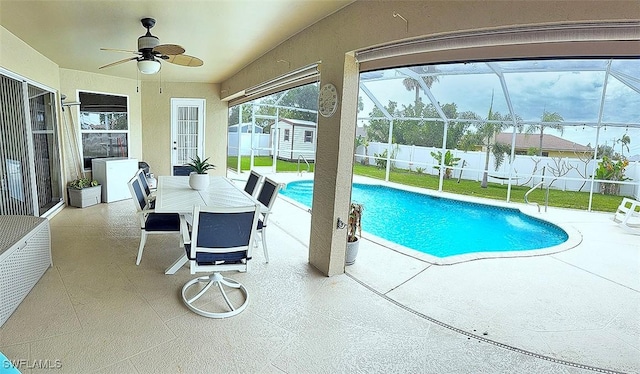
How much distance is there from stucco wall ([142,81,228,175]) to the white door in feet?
0.31

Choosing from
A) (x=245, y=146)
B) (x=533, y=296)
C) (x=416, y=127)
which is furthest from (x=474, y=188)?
(x=533, y=296)

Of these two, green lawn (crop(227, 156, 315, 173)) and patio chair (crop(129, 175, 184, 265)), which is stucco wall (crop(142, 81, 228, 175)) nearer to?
green lawn (crop(227, 156, 315, 173))

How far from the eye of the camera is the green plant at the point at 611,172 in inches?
304

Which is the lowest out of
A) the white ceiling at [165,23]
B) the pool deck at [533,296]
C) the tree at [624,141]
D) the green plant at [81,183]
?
the pool deck at [533,296]

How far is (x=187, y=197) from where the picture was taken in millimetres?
Result: 3574

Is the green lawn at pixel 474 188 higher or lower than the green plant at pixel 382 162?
lower

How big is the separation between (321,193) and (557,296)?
8.05ft

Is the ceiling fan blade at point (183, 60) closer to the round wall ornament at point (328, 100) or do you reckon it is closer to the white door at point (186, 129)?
the round wall ornament at point (328, 100)

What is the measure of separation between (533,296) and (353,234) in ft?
5.88

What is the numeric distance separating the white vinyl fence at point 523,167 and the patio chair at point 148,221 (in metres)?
6.85

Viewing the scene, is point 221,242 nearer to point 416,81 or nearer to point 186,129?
point 186,129

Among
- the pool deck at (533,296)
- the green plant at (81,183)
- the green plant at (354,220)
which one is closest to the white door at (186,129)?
the green plant at (81,183)

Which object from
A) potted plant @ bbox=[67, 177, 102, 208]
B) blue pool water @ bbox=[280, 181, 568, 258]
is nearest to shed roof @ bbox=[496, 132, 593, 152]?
blue pool water @ bbox=[280, 181, 568, 258]

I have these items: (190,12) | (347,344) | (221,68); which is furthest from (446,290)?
(221,68)
